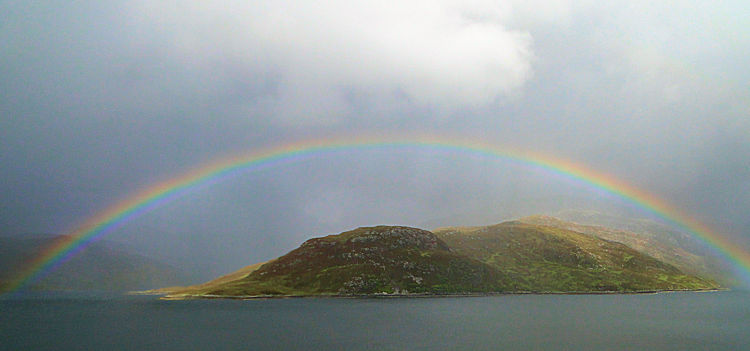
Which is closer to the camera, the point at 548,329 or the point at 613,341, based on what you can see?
the point at 613,341

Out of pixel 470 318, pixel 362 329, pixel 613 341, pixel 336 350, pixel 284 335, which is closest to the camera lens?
pixel 336 350

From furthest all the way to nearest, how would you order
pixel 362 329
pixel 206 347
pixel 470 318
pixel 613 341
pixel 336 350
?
pixel 470 318 < pixel 362 329 < pixel 613 341 < pixel 206 347 < pixel 336 350

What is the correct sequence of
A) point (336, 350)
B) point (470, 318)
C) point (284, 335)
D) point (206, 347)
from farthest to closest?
point (470, 318), point (284, 335), point (206, 347), point (336, 350)

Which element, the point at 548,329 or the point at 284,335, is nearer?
the point at 284,335

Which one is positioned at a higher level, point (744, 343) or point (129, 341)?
point (129, 341)

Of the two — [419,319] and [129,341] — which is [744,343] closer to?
[419,319]

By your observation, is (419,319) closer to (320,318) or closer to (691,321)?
(320,318)

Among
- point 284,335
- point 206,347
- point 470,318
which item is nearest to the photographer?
point 206,347

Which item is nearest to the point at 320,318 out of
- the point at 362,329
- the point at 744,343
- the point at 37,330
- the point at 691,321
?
the point at 362,329

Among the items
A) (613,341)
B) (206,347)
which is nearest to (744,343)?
(613,341)
